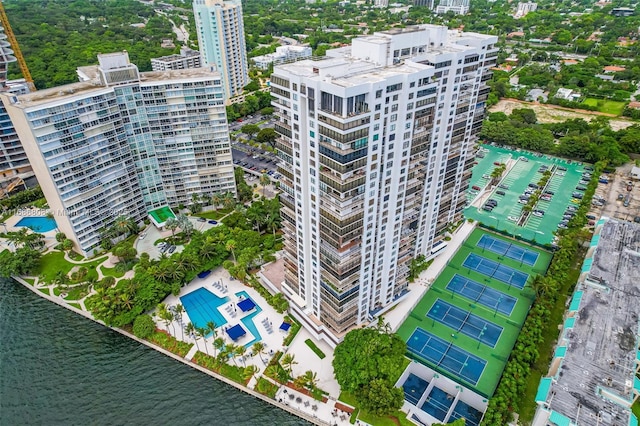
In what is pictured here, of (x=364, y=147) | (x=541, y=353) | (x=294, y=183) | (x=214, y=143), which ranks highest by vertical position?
(x=364, y=147)

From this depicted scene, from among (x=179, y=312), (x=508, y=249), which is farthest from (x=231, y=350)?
(x=508, y=249)

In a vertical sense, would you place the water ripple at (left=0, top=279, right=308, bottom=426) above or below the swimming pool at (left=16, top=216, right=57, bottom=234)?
below

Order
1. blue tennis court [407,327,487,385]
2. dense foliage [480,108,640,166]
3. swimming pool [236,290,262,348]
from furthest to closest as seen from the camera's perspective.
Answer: dense foliage [480,108,640,166], swimming pool [236,290,262,348], blue tennis court [407,327,487,385]

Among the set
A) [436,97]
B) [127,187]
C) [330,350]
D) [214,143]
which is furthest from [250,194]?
[436,97]

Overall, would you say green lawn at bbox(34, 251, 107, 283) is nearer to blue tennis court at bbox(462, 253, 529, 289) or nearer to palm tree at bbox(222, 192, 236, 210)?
palm tree at bbox(222, 192, 236, 210)

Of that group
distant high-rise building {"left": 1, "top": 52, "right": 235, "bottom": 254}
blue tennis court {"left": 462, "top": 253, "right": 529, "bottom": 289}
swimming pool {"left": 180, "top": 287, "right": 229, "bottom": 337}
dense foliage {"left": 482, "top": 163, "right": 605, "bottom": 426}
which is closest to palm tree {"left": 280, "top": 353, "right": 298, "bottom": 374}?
swimming pool {"left": 180, "top": 287, "right": 229, "bottom": 337}

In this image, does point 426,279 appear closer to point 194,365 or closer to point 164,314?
point 194,365

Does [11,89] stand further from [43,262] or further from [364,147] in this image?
[364,147]
